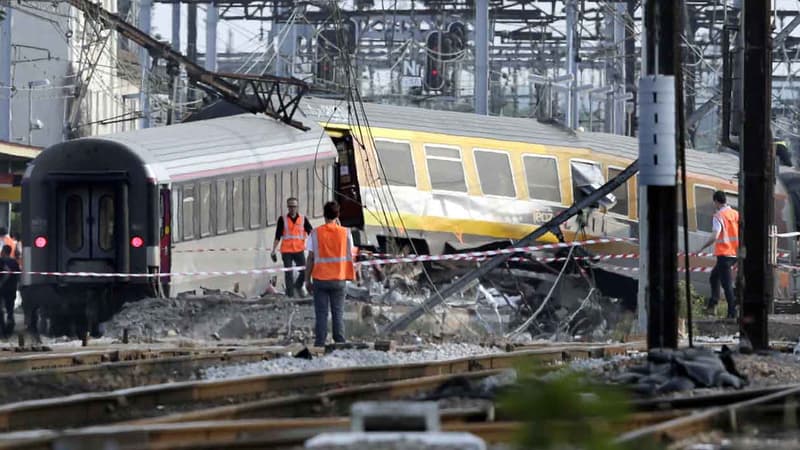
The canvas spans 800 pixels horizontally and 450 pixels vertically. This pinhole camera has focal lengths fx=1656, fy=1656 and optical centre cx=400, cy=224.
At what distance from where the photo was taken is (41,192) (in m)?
23.9

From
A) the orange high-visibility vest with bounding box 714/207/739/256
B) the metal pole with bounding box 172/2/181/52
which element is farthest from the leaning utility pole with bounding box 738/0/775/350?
the metal pole with bounding box 172/2/181/52

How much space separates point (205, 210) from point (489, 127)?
278 inches

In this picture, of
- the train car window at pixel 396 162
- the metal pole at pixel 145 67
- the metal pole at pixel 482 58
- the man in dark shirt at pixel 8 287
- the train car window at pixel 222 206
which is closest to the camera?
the train car window at pixel 222 206

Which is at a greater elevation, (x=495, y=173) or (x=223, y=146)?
(x=223, y=146)

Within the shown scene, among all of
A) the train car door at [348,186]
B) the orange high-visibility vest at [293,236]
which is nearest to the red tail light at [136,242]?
the orange high-visibility vest at [293,236]

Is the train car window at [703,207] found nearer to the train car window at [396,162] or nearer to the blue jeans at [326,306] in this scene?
the train car window at [396,162]

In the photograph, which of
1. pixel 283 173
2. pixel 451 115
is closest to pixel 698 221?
pixel 451 115

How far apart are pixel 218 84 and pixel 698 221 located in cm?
890

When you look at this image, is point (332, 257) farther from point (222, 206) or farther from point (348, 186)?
point (348, 186)

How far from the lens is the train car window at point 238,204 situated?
82.4 ft

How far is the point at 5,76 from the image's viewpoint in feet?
132

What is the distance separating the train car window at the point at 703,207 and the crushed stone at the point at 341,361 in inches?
497

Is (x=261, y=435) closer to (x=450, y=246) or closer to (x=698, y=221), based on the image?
(x=450, y=246)

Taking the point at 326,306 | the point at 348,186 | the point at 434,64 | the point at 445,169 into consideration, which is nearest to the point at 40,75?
the point at 434,64
